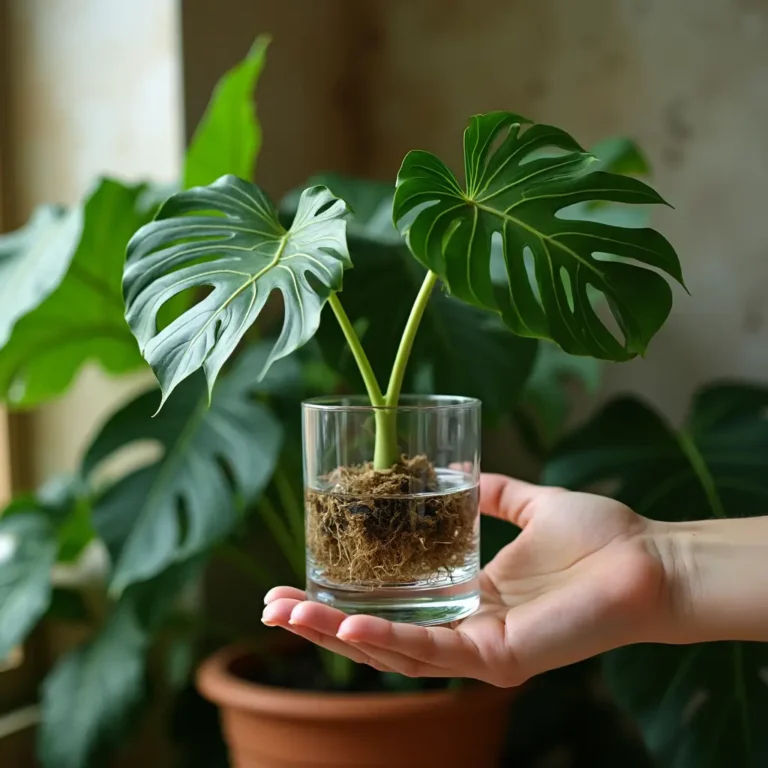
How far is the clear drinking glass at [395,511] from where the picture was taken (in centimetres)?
70

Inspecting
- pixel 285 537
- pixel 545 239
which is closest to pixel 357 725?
pixel 285 537

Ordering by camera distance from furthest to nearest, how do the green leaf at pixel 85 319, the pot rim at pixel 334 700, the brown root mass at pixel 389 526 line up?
the green leaf at pixel 85 319 → the pot rim at pixel 334 700 → the brown root mass at pixel 389 526

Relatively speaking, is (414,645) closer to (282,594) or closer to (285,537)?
(282,594)

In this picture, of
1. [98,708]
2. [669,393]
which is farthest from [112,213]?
[669,393]

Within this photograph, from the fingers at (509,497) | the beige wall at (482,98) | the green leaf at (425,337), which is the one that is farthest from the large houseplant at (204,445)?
the beige wall at (482,98)

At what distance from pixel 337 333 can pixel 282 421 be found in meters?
0.34

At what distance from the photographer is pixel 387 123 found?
5.82 ft

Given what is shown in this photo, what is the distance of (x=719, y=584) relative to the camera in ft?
2.51

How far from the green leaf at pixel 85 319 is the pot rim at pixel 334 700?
0.48 meters

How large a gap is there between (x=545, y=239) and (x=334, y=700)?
641 millimetres

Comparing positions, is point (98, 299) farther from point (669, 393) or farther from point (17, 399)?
point (669, 393)

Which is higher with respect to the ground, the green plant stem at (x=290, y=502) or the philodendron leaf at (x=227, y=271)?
the philodendron leaf at (x=227, y=271)

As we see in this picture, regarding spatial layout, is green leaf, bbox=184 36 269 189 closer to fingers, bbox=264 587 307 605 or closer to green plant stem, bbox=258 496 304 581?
green plant stem, bbox=258 496 304 581

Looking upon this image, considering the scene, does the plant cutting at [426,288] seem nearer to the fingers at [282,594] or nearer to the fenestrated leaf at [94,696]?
the fingers at [282,594]
